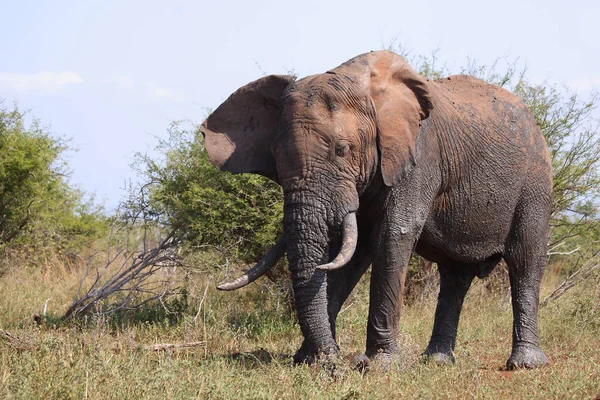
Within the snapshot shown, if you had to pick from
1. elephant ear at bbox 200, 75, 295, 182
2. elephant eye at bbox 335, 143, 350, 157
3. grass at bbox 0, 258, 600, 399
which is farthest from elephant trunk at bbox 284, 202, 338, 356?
elephant ear at bbox 200, 75, 295, 182

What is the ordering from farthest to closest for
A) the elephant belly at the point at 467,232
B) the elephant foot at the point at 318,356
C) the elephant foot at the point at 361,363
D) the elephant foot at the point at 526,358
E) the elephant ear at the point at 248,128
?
the elephant foot at the point at 526,358, the elephant belly at the point at 467,232, the elephant ear at the point at 248,128, the elephant foot at the point at 361,363, the elephant foot at the point at 318,356

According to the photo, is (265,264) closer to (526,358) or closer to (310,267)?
(310,267)

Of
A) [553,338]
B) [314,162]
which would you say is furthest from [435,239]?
[553,338]

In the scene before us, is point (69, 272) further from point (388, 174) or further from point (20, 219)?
point (388, 174)

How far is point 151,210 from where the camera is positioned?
1050 cm

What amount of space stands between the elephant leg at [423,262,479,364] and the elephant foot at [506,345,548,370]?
1.90ft

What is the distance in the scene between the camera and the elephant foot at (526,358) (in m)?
7.55

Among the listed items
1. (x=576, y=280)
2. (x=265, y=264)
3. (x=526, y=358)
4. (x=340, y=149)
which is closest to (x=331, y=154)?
(x=340, y=149)

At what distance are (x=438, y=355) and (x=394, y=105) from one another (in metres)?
2.49

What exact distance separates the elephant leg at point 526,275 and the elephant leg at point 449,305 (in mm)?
461

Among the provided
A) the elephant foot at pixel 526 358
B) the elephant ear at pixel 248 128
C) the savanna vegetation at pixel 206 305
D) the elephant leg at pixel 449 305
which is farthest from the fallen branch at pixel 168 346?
the elephant foot at pixel 526 358

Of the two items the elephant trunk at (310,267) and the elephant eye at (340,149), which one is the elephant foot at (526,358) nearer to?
the elephant trunk at (310,267)

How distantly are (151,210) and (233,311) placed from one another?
174cm

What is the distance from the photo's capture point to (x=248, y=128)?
7.16 metres
